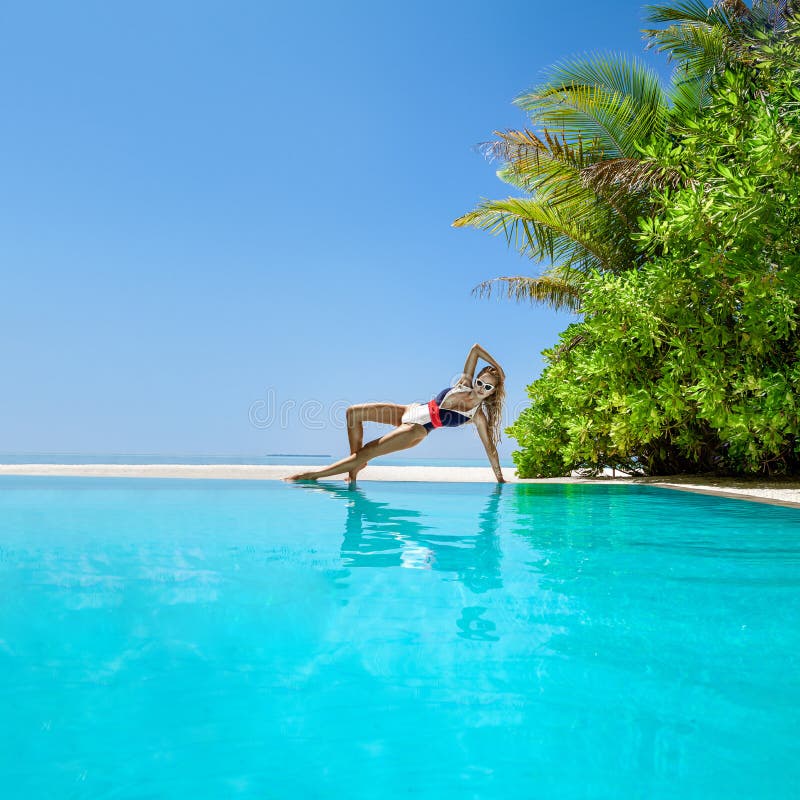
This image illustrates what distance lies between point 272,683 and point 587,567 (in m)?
2.09

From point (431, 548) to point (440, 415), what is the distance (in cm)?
465

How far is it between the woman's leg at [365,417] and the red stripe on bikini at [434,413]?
1.83ft

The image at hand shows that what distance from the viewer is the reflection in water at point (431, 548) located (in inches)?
113

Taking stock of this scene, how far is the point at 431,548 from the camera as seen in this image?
3891mm

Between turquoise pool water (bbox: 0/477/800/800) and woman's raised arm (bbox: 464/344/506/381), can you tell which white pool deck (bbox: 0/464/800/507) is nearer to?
woman's raised arm (bbox: 464/344/506/381)

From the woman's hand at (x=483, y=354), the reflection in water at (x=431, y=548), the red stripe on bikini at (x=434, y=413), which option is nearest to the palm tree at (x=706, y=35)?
the woman's hand at (x=483, y=354)

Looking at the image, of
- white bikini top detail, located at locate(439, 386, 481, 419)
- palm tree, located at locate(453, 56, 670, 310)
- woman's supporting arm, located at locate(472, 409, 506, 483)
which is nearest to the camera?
white bikini top detail, located at locate(439, 386, 481, 419)

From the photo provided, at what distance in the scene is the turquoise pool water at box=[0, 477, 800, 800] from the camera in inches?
52.7

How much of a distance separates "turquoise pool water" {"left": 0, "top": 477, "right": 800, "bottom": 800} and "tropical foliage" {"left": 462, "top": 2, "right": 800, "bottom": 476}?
4.64 m

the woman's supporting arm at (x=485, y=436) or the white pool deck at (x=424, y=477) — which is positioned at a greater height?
the woman's supporting arm at (x=485, y=436)

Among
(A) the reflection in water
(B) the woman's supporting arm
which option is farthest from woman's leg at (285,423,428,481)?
(A) the reflection in water

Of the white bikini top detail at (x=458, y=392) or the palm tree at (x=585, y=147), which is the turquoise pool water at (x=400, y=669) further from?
the palm tree at (x=585, y=147)

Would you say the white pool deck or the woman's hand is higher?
the woman's hand

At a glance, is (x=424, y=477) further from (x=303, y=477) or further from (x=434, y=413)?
(x=434, y=413)
